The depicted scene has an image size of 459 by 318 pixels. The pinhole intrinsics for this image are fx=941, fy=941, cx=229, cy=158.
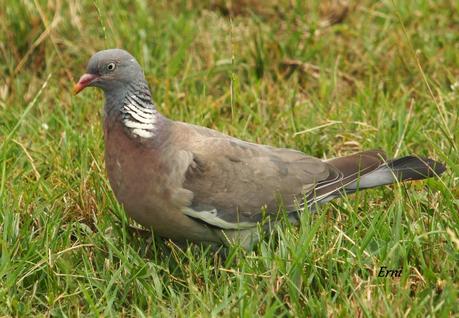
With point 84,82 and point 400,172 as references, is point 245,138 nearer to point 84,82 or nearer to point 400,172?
point 400,172

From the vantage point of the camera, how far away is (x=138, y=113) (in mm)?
4000

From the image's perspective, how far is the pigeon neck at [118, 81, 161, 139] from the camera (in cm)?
396

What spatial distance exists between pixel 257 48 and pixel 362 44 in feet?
2.53

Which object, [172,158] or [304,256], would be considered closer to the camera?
[304,256]

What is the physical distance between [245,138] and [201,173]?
102 cm

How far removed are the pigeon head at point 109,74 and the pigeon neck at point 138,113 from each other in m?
0.04

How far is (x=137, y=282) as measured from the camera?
3643mm

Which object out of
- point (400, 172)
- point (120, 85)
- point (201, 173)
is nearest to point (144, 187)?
point (201, 173)

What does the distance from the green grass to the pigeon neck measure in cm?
39

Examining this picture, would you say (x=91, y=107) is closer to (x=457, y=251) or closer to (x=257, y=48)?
(x=257, y=48)

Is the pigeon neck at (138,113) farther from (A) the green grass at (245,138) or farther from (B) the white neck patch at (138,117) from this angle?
(A) the green grass at (245,138)

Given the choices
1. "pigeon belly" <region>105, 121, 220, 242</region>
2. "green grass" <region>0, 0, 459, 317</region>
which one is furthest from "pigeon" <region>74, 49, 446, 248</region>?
"green grass" <region>0, 0, 459, 317</region>

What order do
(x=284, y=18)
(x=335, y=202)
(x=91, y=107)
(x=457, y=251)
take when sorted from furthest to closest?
(x=284, y=18)
(x=91, y=107)
(x=335, y=202)
(x=457, y=251)

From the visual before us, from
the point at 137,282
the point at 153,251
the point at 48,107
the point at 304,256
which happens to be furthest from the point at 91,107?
the point at 304,256
